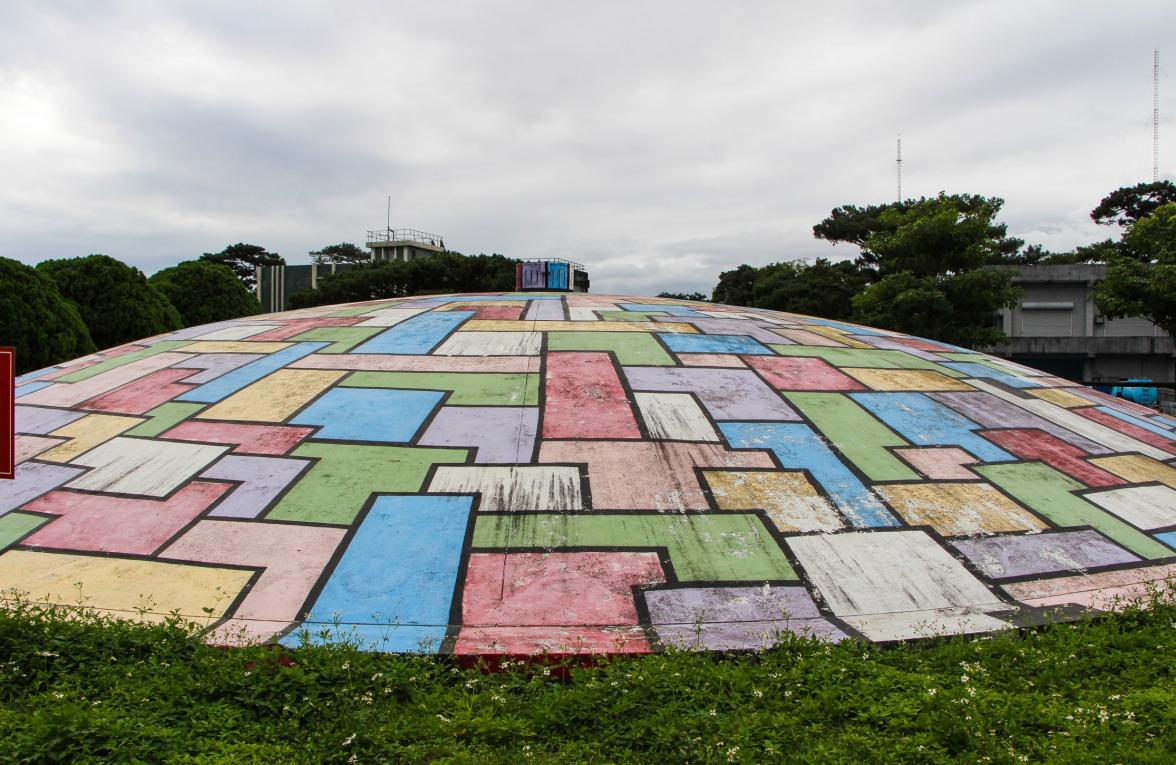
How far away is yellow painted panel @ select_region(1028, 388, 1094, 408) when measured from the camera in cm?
1059

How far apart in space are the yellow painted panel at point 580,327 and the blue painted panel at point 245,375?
259 cm

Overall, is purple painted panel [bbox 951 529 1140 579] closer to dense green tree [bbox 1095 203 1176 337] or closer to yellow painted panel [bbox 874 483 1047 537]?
yellow painted panel [bbox 874 483 1047 537]

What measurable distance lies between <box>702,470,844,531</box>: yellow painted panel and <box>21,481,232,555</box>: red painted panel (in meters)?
4.85

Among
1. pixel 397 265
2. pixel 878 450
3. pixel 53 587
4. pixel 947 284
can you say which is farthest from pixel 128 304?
pixel 947 284

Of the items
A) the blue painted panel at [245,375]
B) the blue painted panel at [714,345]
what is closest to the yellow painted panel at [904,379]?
the blue painted panel at [714,345]

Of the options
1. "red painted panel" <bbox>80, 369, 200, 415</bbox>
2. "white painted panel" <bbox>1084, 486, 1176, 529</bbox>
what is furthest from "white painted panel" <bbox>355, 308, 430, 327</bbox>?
"white painted panel" <bbox>1084, 486, 1176, 529</bbox>

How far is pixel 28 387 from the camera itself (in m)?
10.4

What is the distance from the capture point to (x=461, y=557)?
232 inches

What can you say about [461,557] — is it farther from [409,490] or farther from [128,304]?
[128,304]

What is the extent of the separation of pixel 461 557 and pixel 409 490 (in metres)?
1.20

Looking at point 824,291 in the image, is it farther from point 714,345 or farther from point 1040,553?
point 1040,553

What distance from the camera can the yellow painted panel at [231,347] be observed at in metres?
11.0

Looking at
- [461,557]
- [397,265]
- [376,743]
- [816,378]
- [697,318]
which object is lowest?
[376,743]

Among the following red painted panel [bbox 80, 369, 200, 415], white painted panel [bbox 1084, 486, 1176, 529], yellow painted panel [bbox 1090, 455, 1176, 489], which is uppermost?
red painted panel [bbox 80, 369, 200, 415]
